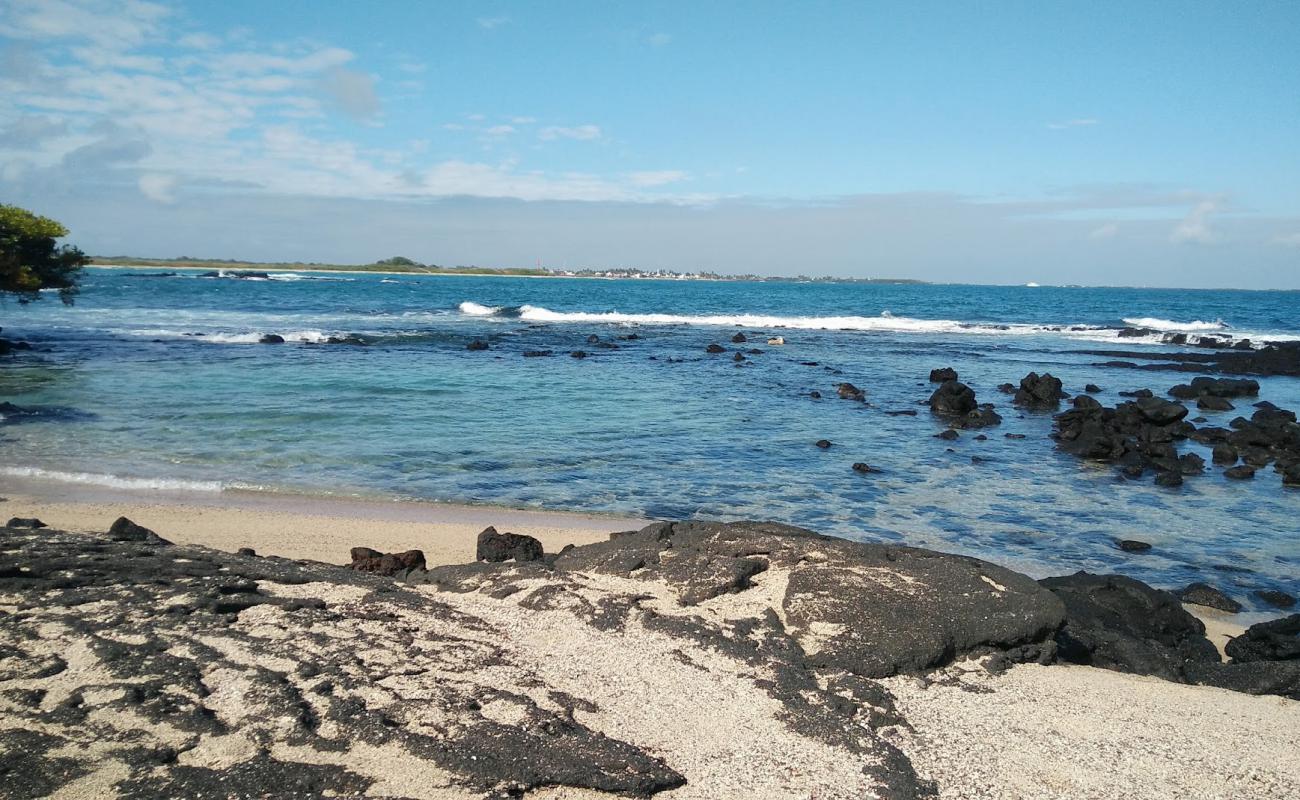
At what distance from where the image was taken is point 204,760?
373 cm

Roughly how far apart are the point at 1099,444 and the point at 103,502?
15.4m

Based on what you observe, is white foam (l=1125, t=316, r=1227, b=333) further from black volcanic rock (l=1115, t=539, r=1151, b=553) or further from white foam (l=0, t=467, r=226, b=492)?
→ white foam (l=0, t=467, r=226, b=492)

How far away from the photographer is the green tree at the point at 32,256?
2333 cm

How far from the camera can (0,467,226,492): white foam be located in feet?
33.2

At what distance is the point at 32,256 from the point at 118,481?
19.2 metres

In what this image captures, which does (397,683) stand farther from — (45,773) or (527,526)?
(527,526)

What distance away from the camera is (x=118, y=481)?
33.7ft

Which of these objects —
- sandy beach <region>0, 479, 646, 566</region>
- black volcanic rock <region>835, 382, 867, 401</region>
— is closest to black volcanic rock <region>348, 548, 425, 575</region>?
sandy beach <region>0, 479, 646, 566</region>

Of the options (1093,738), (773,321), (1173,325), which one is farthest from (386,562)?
(1173,325)

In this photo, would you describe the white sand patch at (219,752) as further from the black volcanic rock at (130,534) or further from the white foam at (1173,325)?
the white foam at (1173,325)

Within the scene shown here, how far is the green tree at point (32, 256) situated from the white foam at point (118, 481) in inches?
650

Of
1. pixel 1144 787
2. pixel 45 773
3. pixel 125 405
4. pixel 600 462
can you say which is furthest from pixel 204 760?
pixel 125 405

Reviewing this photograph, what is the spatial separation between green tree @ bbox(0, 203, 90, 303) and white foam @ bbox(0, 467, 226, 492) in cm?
1652

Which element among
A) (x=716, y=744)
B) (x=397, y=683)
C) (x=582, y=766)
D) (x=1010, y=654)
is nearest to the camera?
(x=582, y=766)
